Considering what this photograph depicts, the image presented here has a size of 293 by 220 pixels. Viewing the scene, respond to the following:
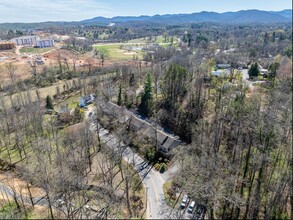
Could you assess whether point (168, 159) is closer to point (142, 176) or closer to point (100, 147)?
point (142, 176)

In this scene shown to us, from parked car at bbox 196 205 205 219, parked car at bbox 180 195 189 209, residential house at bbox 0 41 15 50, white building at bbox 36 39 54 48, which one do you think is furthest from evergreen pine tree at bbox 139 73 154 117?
white building at bbox 36 39 54 48

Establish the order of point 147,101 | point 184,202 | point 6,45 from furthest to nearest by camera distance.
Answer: point 6,45 < point 147,101 < point 184,202

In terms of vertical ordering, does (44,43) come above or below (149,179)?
above

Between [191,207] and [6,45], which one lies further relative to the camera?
[6,45]

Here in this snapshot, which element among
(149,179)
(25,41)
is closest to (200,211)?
(149,179)

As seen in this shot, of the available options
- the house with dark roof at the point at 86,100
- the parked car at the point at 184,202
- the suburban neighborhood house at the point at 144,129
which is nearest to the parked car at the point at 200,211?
the parked car at the point at 184,202

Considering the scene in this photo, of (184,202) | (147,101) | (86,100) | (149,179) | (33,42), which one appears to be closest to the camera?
(184,202)

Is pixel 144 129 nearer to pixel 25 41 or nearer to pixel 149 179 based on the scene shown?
pixel 149 179

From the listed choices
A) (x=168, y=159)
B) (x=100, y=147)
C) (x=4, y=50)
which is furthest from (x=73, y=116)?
(x=4, y=50)
